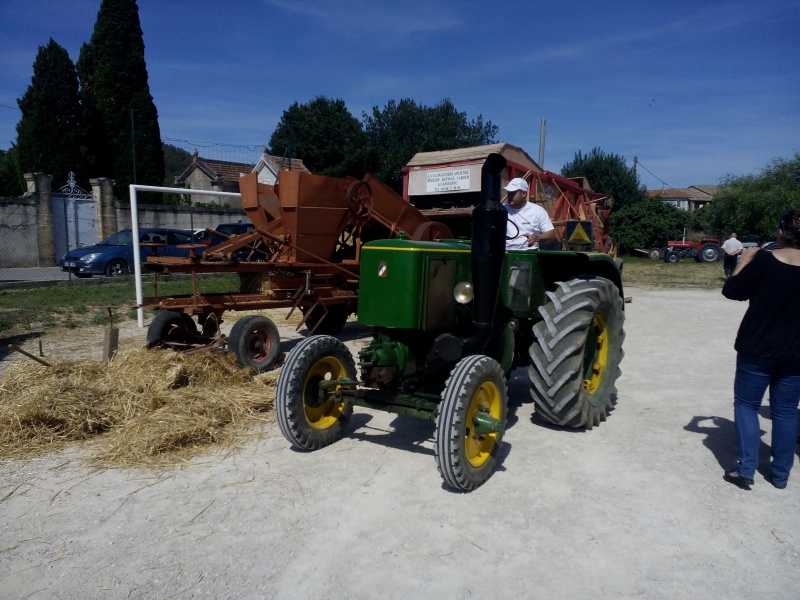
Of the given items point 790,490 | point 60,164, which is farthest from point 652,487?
point 60,164

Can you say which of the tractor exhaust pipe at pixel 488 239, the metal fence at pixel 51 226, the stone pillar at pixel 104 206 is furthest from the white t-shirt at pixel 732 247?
the stone pillar at pixel 104 206

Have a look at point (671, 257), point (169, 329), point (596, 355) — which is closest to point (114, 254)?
point (169, 329)

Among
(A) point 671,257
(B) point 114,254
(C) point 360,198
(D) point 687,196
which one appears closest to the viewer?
(C) point 360,198

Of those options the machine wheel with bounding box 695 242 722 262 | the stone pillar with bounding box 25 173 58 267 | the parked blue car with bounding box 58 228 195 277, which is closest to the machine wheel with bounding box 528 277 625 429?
the parked blue car with bounding box 58 228 195 277

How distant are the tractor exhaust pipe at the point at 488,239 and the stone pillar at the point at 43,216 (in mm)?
20236

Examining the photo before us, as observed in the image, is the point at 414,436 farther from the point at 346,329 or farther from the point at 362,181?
the point at 346,329

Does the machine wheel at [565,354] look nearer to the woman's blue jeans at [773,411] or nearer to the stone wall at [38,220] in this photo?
the woman's blue jeans at [773,411]

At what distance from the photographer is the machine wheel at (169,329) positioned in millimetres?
6139

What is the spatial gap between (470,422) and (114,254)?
48.3 ft

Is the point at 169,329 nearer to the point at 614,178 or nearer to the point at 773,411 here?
the point at 773,411

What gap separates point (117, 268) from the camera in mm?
15758

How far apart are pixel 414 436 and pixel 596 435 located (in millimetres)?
1475

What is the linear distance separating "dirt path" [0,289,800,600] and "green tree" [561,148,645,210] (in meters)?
37.6

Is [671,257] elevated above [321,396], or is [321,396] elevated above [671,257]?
[671,257]
